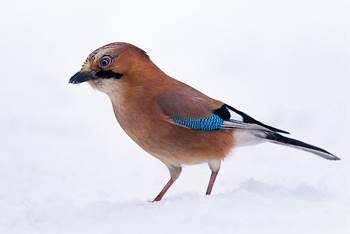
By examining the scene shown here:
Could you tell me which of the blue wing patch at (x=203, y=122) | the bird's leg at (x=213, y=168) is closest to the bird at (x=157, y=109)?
the blue wing patch at (x=203, y=122)

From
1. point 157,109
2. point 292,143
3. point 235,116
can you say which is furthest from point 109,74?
point 292,143

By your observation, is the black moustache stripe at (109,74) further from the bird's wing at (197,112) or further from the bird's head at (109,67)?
the bird's wing at (197,112)

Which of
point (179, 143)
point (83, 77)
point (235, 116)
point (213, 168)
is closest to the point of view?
point (83, 77)

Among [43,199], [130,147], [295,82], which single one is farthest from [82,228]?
[295,82]

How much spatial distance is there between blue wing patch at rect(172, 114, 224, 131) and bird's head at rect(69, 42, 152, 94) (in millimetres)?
461

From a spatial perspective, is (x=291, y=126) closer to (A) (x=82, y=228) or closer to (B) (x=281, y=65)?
(B) (x=281, y=65)

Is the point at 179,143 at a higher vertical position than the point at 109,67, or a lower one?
lower

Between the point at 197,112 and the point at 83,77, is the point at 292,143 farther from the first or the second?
the point at 83,77

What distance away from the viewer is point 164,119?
7.10 m

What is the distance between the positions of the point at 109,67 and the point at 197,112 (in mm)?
687

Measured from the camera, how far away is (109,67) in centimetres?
704

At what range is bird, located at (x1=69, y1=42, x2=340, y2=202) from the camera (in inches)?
278

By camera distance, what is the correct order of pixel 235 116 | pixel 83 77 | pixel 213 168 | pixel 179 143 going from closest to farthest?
pixel 83 77 < pixel 179 143 < pixel 235 116 < pixel 213 168

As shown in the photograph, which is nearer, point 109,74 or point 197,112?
point 109,74
